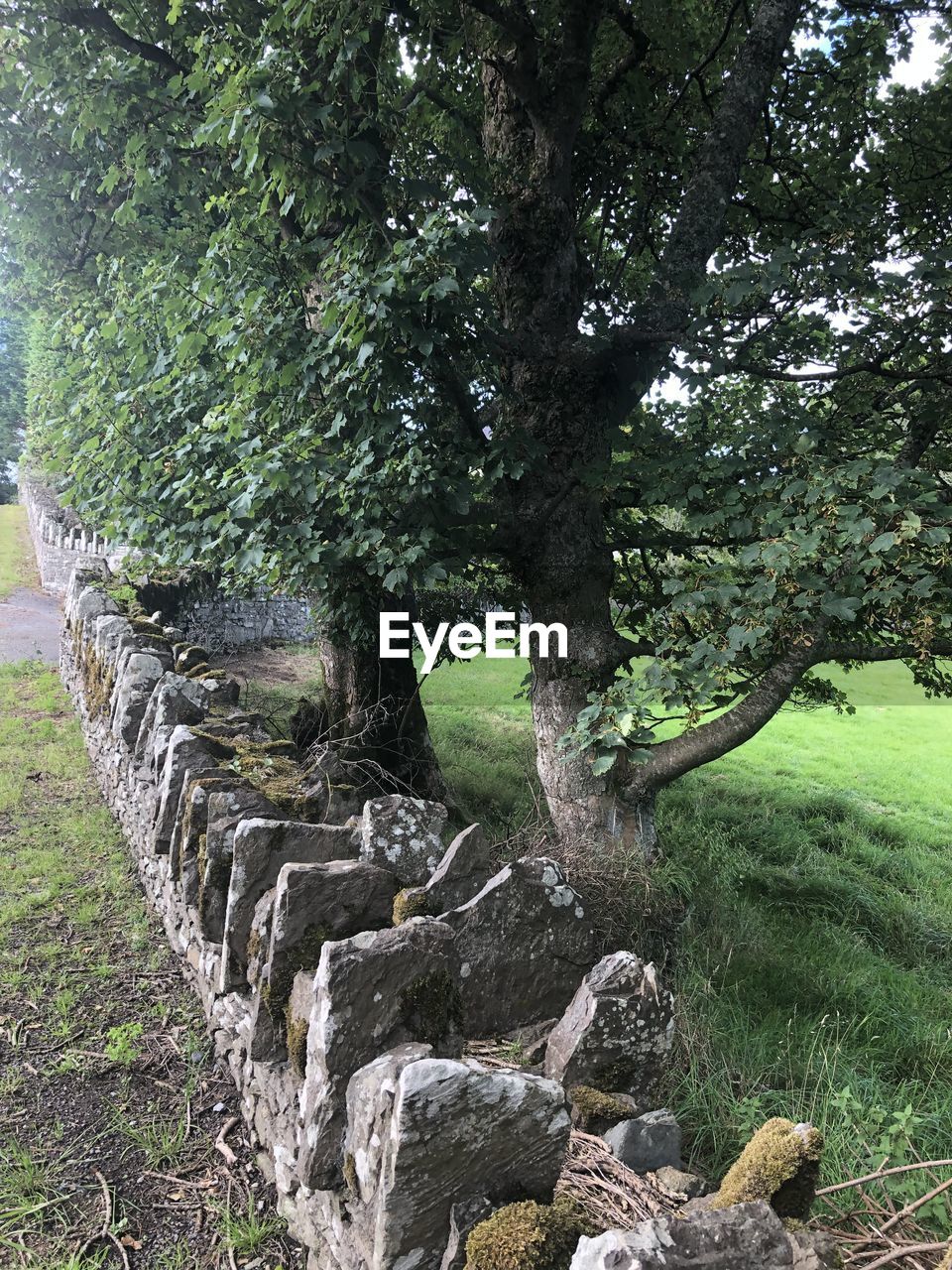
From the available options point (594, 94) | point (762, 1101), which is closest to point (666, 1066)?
point (762, 1101)

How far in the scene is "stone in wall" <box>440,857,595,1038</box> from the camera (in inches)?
94.7

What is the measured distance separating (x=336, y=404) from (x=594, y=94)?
4511mm

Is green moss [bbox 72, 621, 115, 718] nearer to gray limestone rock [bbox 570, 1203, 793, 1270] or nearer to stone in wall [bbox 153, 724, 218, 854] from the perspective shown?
stone in wall [bbox 153, 724, 218, 854]

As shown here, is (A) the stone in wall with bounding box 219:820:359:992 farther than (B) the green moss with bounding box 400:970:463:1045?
Yes

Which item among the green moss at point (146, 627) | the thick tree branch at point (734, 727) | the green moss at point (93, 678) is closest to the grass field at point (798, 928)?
the thick tree branch at point (734, 727)

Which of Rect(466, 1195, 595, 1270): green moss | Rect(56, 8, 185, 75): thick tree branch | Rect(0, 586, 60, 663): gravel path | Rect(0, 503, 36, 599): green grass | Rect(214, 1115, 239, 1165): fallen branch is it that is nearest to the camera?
Rect(466, 1195, 595, 1270): green moss

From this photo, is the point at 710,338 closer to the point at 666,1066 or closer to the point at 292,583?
the point at 292,583

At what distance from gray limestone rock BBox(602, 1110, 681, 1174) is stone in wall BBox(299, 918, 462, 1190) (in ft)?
1.77

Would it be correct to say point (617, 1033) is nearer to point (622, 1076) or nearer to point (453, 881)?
point (622, 1076)

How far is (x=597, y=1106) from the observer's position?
204 centimetres

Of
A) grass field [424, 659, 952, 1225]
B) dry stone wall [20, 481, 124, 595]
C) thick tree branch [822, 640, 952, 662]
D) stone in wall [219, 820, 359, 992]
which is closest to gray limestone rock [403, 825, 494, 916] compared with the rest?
stone in wall [219, 820, 359, 992]

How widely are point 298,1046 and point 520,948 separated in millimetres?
788

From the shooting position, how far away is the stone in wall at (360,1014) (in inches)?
78.0

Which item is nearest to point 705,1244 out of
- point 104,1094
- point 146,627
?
point 104,1094
